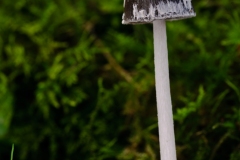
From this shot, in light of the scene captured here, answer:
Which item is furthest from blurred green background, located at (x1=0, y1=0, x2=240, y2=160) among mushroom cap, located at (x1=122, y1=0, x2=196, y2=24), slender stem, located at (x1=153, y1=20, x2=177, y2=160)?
mushroom cap, located at (x1=122, y1=0, x2=196, y2=24)

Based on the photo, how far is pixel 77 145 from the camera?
61.2 inches

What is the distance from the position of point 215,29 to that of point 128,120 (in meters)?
0.53

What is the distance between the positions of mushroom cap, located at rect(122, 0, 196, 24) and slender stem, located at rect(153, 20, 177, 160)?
0.08m

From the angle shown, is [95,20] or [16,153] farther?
[95,20]

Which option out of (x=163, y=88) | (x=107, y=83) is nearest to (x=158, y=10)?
(x=163, y=88)

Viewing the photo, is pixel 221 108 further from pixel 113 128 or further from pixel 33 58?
pixel 33 58

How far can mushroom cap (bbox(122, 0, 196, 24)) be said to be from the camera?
2.92 ft

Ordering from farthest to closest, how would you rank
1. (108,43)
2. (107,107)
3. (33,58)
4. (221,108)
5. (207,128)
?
(108,43)
(33,58)
(107,107)
(221,108)
(207,128)

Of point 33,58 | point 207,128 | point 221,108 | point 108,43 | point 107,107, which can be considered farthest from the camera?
point 108,43

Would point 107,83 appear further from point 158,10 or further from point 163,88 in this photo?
point 158,10

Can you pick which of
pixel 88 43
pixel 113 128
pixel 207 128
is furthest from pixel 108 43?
pixel 207 128

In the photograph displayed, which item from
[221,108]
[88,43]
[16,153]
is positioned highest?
[88,43]

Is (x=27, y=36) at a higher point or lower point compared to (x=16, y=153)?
higher

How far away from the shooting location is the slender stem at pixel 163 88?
0.99 metres
